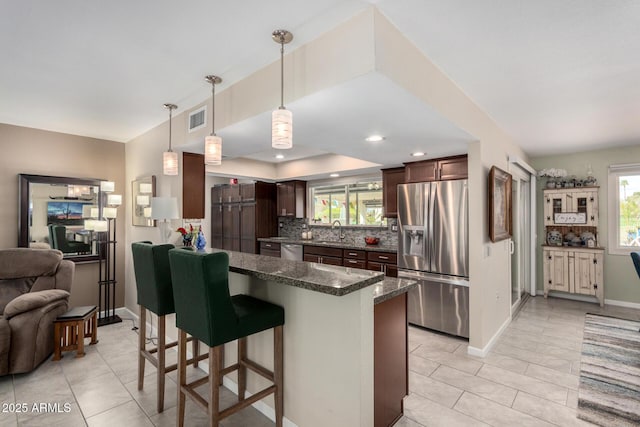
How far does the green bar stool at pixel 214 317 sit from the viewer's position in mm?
1660

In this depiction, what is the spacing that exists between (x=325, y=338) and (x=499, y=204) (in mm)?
2811

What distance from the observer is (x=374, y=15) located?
1.58m

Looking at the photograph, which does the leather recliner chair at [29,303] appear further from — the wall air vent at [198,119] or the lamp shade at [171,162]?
the wall air vent at [198,119]

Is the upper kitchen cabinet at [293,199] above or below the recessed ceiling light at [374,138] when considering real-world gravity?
below

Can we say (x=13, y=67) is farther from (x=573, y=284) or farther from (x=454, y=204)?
(x=573, y=284)

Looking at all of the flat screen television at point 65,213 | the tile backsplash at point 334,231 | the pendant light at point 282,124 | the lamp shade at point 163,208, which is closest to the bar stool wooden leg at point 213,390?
the pendant light at point 282,124

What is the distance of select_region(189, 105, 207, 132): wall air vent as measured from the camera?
9.43 ft

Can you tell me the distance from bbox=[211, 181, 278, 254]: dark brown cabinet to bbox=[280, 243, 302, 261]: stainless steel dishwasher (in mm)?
693

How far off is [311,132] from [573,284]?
5.19 m

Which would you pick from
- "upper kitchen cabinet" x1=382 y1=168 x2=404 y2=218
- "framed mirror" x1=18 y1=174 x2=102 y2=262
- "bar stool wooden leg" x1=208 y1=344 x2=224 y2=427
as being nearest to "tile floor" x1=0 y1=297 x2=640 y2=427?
"bar stool wooden leg" x1=208 y1=344 x2=224 y2=427

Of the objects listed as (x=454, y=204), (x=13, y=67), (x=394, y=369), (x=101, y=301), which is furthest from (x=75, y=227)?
(x=454, y=204)

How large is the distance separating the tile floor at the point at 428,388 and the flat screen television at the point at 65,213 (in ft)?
Result: 5.15

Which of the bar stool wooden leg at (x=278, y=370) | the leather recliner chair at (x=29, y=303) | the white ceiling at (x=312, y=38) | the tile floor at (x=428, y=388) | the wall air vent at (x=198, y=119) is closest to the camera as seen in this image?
the white ceiling at (x=312, y=38)

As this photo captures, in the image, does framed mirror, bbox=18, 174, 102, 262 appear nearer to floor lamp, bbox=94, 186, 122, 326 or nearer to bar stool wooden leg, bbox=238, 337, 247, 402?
floor lamp, bbox=94, 186, 122, 326
